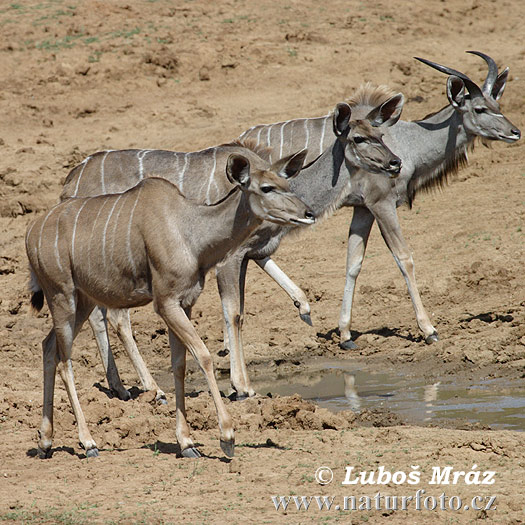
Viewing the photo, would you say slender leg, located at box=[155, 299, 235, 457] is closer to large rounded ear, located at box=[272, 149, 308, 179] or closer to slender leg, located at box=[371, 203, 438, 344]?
large rounded ear, located at box=[272, 149, 308, 179]

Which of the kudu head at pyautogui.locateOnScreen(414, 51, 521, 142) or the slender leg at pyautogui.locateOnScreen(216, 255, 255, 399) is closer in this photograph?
the slender leg at pyautogui.locateOnScreen(216, 255, 255, 399)

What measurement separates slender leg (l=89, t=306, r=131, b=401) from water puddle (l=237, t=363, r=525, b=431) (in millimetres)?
1130

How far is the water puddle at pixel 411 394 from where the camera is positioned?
6734mm

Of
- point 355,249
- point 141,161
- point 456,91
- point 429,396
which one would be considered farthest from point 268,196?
point 456,91

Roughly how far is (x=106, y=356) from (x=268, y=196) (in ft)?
8.26

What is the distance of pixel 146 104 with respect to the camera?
1523 centimetres

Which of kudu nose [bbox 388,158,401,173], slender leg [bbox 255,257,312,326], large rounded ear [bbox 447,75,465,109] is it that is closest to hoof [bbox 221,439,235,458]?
slender leg [bbox 255,257,312,326]

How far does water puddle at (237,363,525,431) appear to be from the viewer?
6.73 metres

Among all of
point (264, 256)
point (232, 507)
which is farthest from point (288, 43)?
point (232, 507)

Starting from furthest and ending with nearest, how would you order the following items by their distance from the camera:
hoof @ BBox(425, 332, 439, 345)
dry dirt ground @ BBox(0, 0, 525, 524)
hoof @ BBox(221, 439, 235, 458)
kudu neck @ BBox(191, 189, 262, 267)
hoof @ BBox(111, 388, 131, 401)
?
hoof @ BBox(425, 332, 439, 345) → hoof @ BBox(111, 388, 131, 401) → kudu neck @ BBox(191, 189, 262, 267) → hoof @ BBox(221, 439, 235, 458) → dry dirt ground @ BBox(0, 0, 525, 524)

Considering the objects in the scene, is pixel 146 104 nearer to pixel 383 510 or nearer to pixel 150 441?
pixel 150 441

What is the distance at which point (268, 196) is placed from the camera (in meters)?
5.86

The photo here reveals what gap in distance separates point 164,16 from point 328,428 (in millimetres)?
12412

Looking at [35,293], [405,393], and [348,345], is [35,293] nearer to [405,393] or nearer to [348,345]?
[405,393]
